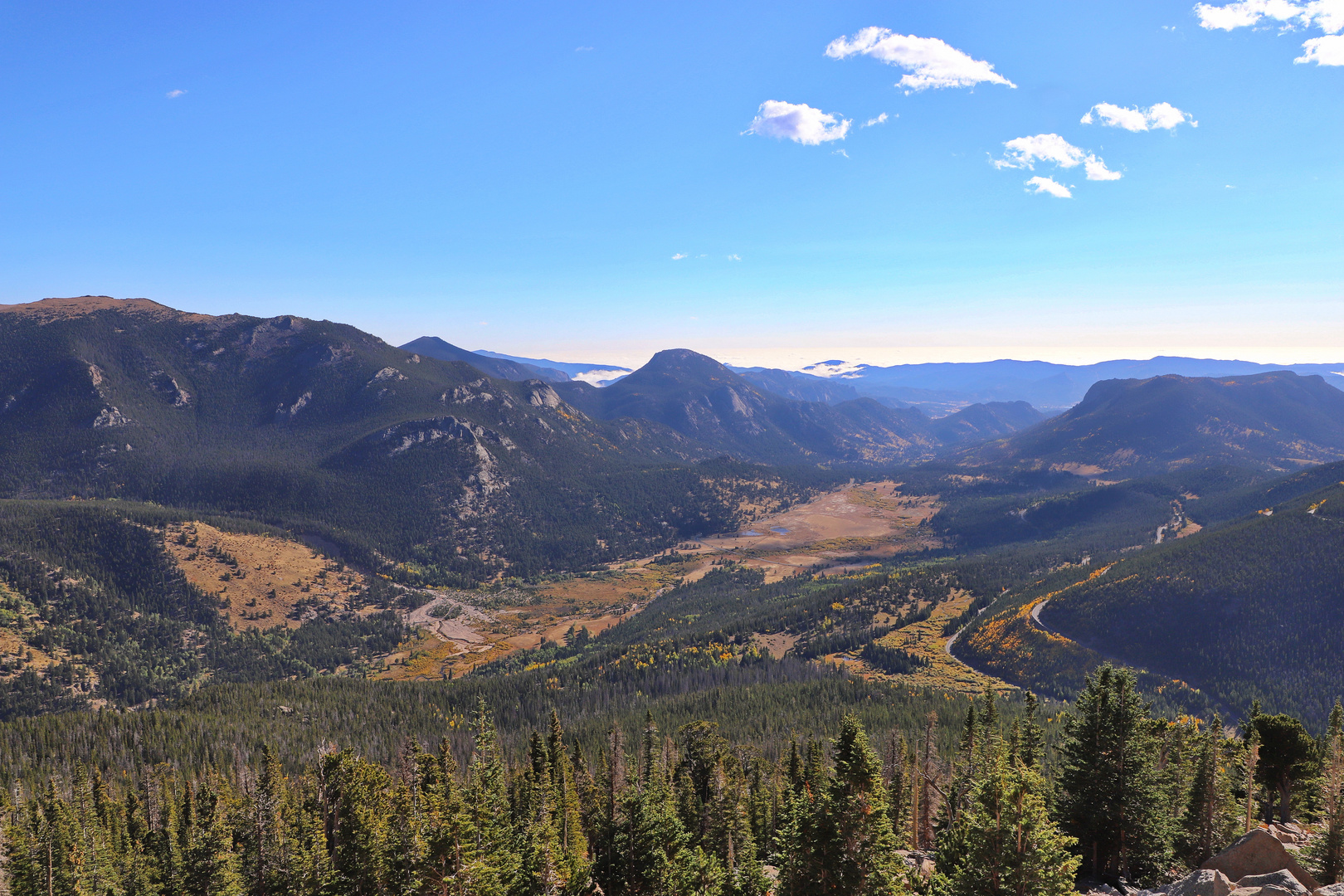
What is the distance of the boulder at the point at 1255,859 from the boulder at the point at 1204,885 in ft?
17.0

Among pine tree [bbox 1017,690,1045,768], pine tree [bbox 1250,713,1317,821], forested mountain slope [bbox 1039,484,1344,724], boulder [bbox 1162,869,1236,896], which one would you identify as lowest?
forested mountain slope [bbox 1039,484,1344,724]

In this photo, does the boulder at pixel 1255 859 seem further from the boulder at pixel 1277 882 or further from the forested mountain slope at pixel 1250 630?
the forested mountain slope at pixel 1250 630

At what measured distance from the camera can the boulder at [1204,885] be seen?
2964 centimetres

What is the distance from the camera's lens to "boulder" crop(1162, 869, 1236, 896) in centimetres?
2964

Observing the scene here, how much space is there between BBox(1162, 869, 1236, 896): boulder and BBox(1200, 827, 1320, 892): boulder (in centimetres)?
519

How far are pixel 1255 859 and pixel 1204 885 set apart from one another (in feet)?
35.9

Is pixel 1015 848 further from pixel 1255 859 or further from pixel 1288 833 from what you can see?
pixel 1288 833

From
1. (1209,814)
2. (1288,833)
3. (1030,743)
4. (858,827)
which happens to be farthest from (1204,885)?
(1030,743)

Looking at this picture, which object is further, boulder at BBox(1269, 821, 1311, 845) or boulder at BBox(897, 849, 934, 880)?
boulder at BBox(1269, 821, 1311, 845)

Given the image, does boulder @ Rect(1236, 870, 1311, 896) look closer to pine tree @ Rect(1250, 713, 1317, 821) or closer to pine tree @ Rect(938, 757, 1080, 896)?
pine tree @ Rect(938, 757, 1080, 896)

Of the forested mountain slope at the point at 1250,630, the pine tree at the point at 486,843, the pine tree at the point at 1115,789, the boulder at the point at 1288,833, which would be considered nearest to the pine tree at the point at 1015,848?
the pine tree at the point at 1115,789

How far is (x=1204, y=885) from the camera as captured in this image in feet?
99.4

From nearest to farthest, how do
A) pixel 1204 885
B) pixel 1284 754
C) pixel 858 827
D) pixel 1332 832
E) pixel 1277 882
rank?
pixel 858 827 → pixel 1204 885 → pixel 1277 882 → pixel 1332 832 → pixel 1284 754

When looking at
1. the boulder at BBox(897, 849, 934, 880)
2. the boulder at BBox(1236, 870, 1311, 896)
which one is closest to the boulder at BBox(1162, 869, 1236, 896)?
the boulder at BBox(1236, 870, 1311, 896)
